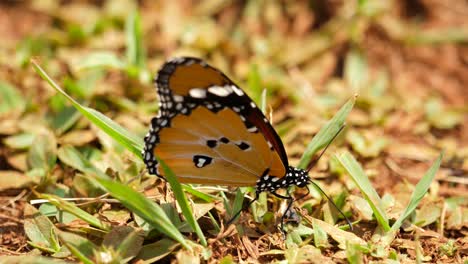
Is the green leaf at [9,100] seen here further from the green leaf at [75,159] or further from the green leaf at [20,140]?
the green leaf at [75,159]

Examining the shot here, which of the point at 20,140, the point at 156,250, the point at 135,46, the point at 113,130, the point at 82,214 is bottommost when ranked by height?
the point at 156,250

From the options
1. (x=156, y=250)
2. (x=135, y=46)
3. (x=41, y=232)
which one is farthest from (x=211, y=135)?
(x=135, y=46)

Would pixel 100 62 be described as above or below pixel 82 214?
above

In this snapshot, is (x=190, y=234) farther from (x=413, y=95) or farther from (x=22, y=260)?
(x=413, y=95)

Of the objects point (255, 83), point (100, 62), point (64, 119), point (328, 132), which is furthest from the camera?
point (255, 83)

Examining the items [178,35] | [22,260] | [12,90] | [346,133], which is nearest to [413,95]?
[346,133]

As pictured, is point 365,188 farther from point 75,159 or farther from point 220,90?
point 75,159

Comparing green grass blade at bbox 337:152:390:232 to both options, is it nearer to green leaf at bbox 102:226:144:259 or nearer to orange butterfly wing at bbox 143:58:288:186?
orange butterfly wing at bbox 143:58:288:186
